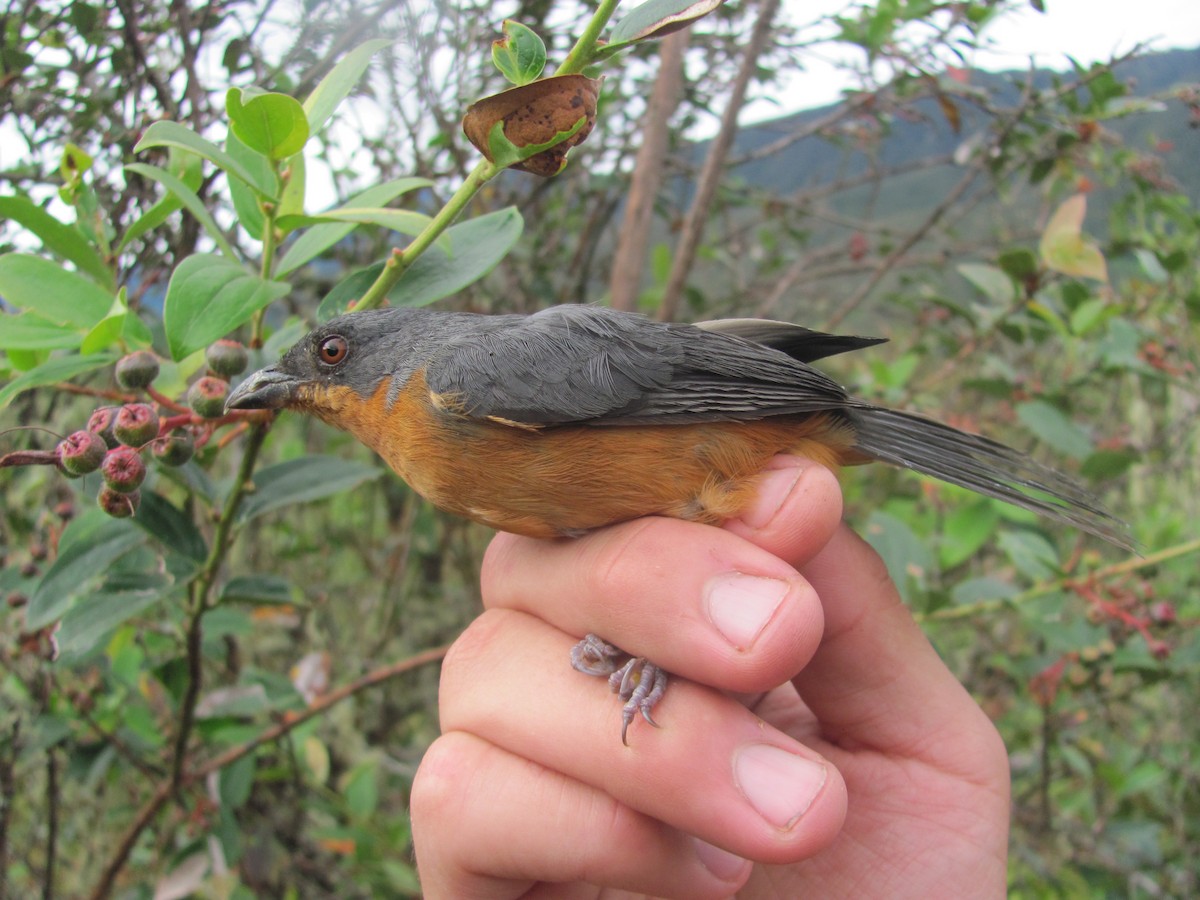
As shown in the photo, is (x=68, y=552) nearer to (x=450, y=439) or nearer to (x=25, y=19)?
(x=450, y=439)

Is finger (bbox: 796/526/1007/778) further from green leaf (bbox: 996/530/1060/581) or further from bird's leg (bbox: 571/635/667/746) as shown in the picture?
green leaf (bbox: 996/530/1060/581)

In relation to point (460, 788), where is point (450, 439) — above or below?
above

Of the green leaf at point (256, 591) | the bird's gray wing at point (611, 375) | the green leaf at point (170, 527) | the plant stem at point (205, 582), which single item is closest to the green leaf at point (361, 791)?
the plant stem at point (205, 582)

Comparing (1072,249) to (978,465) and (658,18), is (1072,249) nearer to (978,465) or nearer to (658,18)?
(978,465)

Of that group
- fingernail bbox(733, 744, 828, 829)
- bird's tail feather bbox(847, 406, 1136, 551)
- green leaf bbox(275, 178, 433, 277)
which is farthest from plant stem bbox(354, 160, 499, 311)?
bird's tail feather bbox(847, 406, 1136, 551)

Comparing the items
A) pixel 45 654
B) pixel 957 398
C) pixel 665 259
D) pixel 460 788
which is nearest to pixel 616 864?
pixel 460 788

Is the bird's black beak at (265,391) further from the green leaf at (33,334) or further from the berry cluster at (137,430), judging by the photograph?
the green leaf at (33,334)

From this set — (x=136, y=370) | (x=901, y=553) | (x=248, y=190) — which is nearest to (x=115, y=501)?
(x=136, y=370)
